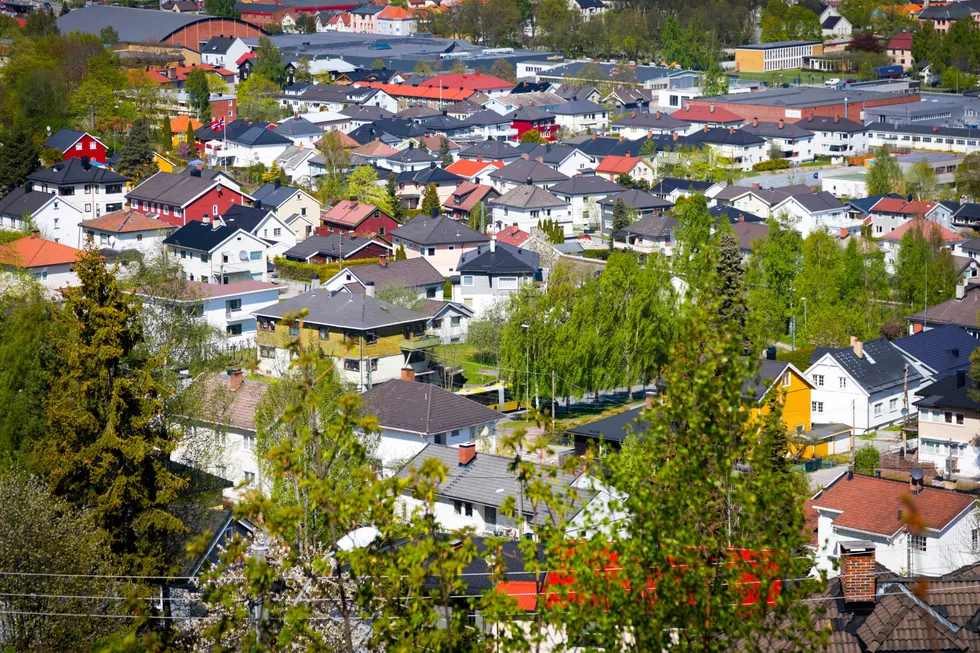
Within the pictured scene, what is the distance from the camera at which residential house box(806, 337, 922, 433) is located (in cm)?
2005

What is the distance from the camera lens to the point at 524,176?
1443 inches

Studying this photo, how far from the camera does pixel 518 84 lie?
55.7 meters

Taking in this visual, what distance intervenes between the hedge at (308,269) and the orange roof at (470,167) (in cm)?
1069

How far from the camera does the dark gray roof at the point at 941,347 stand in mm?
21453

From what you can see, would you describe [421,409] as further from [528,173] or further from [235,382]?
[528,173]

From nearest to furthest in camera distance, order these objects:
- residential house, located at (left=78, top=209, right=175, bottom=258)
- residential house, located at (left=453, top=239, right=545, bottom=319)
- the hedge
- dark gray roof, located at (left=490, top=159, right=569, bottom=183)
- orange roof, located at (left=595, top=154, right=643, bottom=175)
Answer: residential house, located at (left=453, top=239, right=545, bottom=319), the hedge, residential house, located at (left=78, top=209, right=175, bottom=258), dark gray roof, located at (left=490, top=159, right=569, bottom=183), orange roof, located at (left=595, top=154, right=643, bottom=175)

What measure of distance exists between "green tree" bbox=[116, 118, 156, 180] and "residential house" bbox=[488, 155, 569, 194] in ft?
30.1

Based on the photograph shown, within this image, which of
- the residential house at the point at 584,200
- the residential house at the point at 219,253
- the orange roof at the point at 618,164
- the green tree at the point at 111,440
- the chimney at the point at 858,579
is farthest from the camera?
the orange roof at the point at 618,164

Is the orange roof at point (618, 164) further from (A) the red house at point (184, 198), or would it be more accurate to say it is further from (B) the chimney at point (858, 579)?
(B) the chimney at point (858, 579)

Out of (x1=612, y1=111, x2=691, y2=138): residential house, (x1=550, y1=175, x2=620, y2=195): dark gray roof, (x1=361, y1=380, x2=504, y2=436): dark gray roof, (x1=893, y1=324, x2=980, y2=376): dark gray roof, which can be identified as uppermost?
(x1=612, y1=111, x2=691, y2=138): residential house

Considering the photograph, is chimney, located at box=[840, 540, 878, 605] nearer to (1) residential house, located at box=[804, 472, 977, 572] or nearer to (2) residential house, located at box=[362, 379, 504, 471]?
(1) residential house, located at box=[804, 472, 977, 572]

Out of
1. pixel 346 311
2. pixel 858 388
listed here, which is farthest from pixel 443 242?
pixel 858 388

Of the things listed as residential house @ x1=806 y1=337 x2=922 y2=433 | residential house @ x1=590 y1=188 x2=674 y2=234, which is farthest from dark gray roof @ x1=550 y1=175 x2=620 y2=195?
residential house @ x1=806 y1=337 x2=922 y2=433

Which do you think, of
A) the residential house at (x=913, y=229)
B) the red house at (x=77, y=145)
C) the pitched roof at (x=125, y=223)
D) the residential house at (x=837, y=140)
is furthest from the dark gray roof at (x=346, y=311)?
the residential house at (x=837, y=140)
